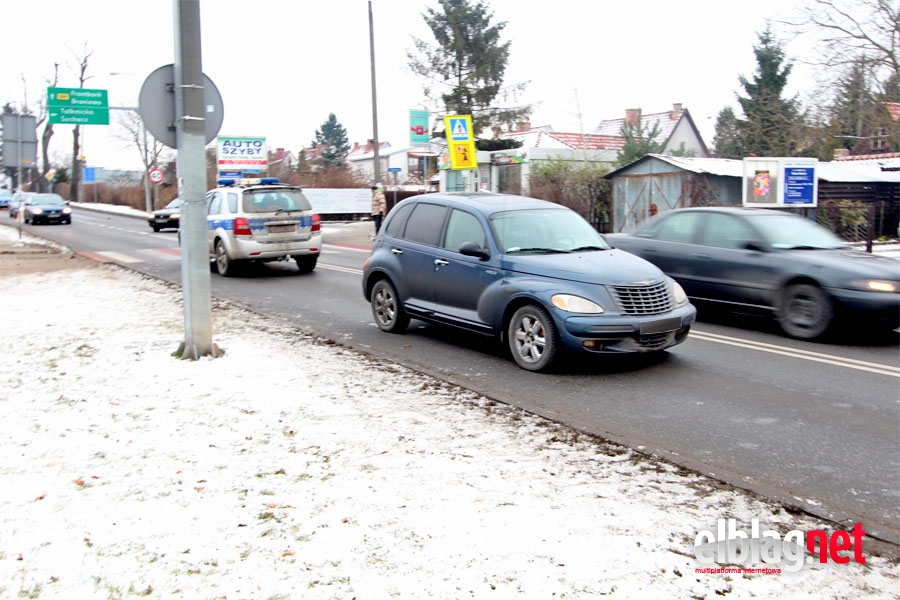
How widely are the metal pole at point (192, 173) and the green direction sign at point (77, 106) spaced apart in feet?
106

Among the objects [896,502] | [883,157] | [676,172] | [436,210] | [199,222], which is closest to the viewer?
[896,502]

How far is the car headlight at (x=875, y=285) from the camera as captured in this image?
8.98 m

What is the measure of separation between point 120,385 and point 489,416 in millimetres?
3127

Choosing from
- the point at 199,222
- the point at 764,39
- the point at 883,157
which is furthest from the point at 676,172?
the point at 764,39

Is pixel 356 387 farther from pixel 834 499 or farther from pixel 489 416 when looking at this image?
pixel 834 499

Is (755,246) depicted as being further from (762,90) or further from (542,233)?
(762,90)

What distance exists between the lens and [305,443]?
5254 mm

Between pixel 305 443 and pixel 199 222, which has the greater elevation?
pixel 199 222

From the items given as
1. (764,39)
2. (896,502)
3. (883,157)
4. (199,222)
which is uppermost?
(764,39)

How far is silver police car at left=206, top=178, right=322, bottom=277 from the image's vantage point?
50.6 feet

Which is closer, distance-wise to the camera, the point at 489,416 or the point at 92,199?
the point at 489,416

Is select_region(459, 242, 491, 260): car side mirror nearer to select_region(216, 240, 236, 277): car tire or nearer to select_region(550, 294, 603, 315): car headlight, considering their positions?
select_region(550, 294, 603, 315): car headlight

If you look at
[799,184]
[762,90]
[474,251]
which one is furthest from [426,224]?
[762,90]

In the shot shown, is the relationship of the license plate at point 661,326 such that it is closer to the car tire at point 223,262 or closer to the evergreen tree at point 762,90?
the car tire at point 223,262
